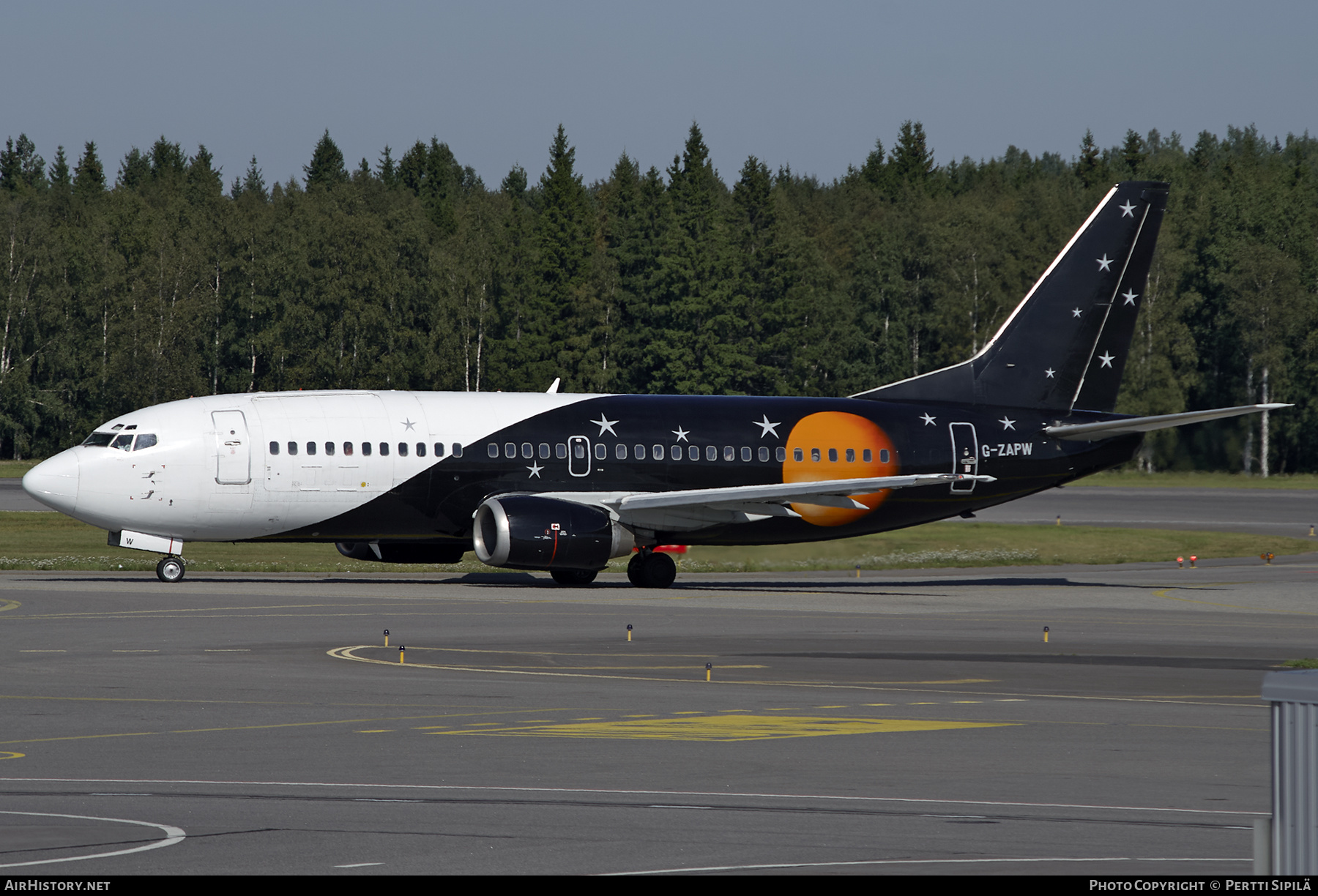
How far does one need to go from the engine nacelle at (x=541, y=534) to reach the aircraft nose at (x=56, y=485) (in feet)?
31.5

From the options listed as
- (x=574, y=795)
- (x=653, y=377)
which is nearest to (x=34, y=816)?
(x=574, y=795)

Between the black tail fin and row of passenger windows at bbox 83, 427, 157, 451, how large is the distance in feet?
64.4

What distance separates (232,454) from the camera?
40.8 meters

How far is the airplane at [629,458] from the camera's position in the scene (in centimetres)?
4088

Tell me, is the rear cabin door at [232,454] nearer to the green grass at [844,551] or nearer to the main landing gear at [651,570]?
the green grass at [844,551]

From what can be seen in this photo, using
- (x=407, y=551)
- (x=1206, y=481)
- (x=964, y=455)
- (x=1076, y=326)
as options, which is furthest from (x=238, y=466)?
(x=1206, y=481)

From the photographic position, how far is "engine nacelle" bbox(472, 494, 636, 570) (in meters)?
40.7

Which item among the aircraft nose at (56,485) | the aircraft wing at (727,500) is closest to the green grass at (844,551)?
the aircraft wing at (727,500)

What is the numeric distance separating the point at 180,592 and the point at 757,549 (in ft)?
51.9

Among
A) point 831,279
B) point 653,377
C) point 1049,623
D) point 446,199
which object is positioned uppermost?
point 446,199

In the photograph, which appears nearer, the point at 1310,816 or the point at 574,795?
the point at 1310,816

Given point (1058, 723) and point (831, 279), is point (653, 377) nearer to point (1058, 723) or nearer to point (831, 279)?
point (831, 279)

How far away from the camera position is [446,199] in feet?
604

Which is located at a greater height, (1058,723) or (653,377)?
(653,377)
